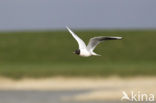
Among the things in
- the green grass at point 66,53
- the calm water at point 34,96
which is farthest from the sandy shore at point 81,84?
the calm water at point 34,96

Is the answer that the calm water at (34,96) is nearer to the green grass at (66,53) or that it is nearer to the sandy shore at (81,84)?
the sandy shore at (81,84)

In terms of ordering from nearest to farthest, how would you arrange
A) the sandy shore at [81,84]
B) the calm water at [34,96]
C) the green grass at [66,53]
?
the calm water at [34,96], the sandy shore at [81,84], the green grass at [66,53]

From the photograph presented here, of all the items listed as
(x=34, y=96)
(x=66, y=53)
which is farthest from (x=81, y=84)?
(x=66, y=53)

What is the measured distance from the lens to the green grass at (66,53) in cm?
3300

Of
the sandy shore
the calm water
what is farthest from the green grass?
the calm water

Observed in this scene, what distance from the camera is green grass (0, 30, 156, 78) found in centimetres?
3300

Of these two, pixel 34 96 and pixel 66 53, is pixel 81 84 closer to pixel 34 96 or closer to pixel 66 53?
pixel 34 96

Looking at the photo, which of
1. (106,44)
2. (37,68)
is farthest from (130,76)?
(106,44)

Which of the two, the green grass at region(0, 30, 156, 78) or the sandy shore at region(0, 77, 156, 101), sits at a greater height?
the green grass at region(0, 30, 156, 78)

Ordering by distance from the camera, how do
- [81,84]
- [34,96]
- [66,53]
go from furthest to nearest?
[66,53] → [81,84] → [34,96]

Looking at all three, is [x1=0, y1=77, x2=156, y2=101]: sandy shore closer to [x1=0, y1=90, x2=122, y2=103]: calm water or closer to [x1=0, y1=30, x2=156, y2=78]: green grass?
[x1=0, y1=30, x2=156, y2=78]: green grass

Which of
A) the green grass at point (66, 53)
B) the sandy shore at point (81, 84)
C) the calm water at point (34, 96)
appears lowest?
the calm water at point (34, 96)

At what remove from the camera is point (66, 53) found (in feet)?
124

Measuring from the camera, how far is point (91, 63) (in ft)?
118
